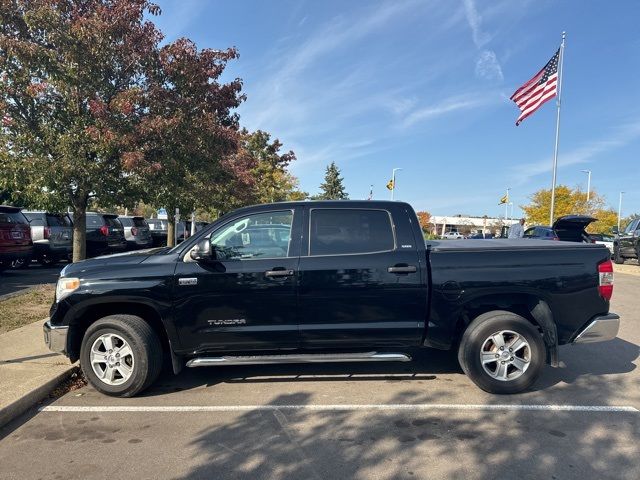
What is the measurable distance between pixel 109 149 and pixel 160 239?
1641 centimetres

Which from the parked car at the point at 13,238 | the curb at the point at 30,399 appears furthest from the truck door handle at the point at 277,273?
the parked car at the point at 13,238

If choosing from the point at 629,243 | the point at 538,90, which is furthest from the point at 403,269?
the point at 538,90

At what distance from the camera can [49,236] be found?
13719 millimetres

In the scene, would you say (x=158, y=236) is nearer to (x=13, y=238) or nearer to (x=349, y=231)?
(x=13, y=238)

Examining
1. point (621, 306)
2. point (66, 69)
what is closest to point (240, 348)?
point (66, 69)

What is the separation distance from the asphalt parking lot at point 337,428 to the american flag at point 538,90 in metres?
17.2

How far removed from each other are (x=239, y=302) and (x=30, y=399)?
2.12 metres

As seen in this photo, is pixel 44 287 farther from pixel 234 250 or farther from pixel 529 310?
pixel 529 310

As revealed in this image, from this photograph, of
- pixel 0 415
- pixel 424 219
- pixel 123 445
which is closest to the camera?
pixel 123 445

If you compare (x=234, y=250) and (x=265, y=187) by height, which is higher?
(x=265, y=187)

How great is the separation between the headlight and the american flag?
1950cm

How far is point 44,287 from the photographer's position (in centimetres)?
997

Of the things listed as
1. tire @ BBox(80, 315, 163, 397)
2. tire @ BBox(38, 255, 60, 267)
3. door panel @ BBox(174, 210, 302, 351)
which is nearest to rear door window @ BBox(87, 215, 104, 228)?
tire @ BBox(38, 255, 60, 267)

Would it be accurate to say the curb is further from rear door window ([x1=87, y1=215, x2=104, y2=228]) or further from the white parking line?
rear door window ([x1=87, y1=215, x2=104, y2=228])
